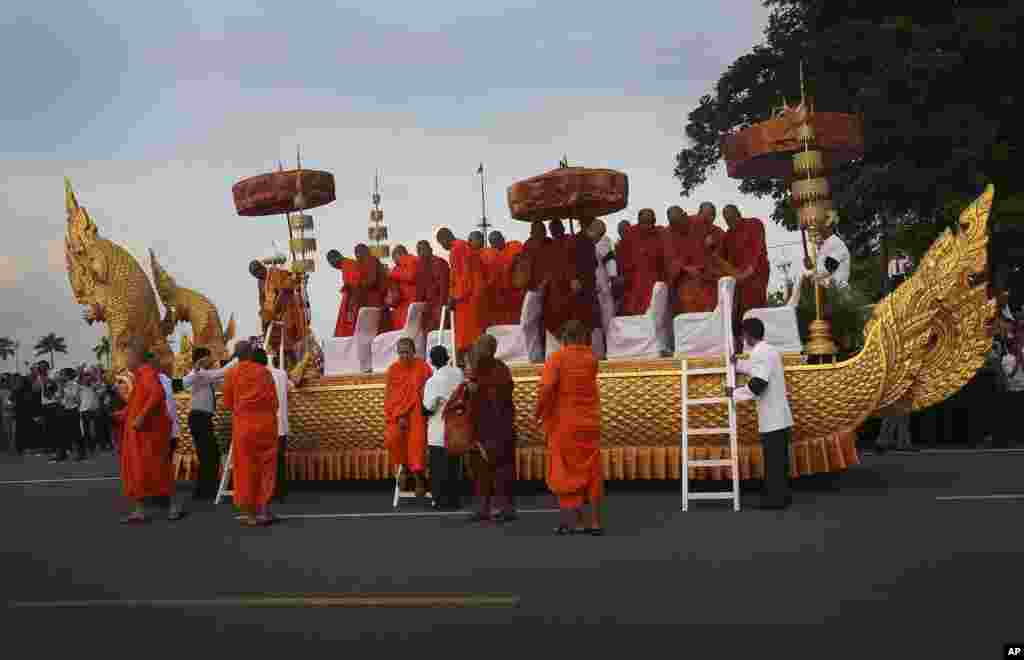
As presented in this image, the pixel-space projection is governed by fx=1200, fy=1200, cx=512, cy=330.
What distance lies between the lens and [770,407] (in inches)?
384

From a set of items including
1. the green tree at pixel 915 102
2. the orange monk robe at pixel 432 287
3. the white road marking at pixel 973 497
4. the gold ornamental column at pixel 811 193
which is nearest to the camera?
the white road marking at pixel 973 497

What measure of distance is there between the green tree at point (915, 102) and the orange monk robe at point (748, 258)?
9.71 meters

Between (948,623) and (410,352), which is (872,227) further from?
(948,623)

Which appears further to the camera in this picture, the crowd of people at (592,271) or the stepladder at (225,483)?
the stepladder at (225,483)

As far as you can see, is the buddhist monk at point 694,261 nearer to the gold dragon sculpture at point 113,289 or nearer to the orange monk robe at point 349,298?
the orange monk robe at point 349,298

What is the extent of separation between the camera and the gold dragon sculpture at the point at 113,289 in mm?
13508

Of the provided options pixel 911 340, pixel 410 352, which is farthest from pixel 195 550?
pixel 911 340

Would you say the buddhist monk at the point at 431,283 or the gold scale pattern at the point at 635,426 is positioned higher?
the buddhist monk at the point at 431,283

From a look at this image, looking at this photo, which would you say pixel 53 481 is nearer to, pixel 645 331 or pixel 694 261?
pixel 645 331

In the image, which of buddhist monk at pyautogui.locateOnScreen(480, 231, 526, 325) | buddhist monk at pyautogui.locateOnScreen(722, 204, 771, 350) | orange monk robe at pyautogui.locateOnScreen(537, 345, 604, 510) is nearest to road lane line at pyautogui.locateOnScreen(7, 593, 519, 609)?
orange monk robe at pyautogui.locateOnScreen(537, 345, 604, 510)

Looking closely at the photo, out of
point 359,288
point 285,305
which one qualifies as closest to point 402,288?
point 359,288

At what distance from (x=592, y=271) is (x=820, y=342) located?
97.2 inches

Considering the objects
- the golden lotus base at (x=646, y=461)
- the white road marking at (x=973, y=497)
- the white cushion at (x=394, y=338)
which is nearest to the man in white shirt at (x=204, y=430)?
the golden lotus base at (x=646, y=461)

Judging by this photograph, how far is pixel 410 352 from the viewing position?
1152cm
